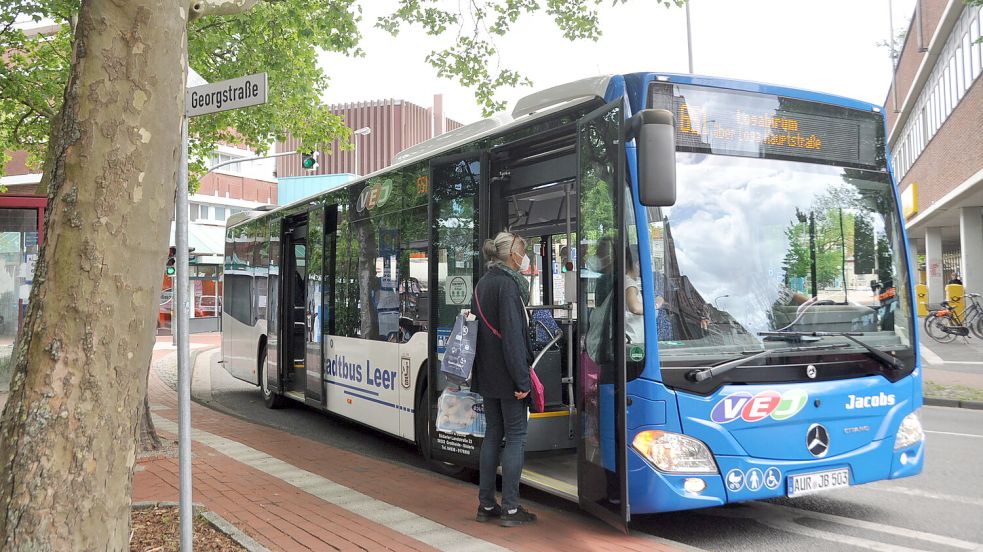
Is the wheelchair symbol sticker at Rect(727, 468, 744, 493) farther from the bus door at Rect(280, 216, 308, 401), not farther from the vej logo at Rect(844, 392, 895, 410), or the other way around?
the bus door at Rect(280, 216, 308, 401)

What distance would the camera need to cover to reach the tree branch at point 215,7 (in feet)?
13.6

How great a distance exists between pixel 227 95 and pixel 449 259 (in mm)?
2809

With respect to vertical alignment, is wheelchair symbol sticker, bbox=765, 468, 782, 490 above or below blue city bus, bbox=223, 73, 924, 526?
below

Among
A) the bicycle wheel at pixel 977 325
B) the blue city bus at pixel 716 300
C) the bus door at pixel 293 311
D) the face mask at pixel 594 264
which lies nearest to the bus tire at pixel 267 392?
the bus door at pixel 293 311

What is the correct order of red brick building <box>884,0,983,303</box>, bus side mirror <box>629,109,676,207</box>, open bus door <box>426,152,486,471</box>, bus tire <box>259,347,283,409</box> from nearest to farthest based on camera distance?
bus side mirror <box>629,109,676,207</box> → open bus door <box>426,152,486,471</box> → bus tire <box>259,347,283,409</box> → red brick building <box>884,0,983,303</box>

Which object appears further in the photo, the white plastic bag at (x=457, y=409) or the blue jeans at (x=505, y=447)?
the white plastic bag at (x=457, y=409)

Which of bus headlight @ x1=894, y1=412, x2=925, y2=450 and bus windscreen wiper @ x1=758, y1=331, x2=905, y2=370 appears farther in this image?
bus headlight @ x1=894, y1=412, x2=925, y2=450

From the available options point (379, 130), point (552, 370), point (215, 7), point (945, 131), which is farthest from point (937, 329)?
point (379, 130)

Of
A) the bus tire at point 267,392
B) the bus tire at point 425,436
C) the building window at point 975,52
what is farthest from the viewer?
the building window at point 975,52

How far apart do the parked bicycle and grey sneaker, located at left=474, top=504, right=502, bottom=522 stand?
19.4 metres

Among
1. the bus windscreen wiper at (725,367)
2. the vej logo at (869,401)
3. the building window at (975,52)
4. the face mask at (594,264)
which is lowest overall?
the vej logo at (869,401)

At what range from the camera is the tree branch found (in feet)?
13.6

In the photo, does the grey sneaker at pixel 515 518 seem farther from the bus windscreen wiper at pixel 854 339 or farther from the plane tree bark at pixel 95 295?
the plane tree bark at pixel 95 295

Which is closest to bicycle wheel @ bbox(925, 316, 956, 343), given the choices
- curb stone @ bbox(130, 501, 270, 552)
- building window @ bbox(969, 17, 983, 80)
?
building window @ bbox(969, 17, 983, 80)
